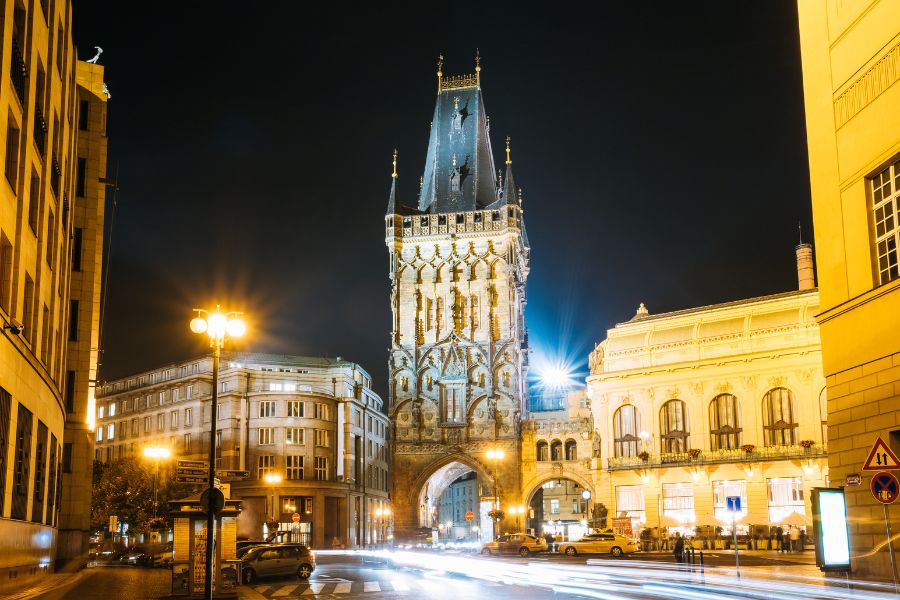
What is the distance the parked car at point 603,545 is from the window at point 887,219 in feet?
102

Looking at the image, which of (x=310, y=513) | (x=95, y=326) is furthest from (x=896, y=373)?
(x=310, y=513)

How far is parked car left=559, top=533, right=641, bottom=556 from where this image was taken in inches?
2019

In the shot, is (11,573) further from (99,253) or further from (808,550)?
(808,550)

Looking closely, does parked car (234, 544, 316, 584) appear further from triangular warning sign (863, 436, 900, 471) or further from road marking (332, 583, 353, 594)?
triangular warning sign (863, 436, 900, 471)

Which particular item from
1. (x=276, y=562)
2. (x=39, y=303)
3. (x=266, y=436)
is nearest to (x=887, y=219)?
(x=39, y=303)

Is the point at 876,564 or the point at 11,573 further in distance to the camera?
the point at 11,573

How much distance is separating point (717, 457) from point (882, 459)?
49.6 meters

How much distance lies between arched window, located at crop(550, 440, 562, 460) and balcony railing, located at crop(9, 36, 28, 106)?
6266cm

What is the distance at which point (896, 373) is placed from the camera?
2188 cm

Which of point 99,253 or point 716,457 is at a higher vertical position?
point 99,253

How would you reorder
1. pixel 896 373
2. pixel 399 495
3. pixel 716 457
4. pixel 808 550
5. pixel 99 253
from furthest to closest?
pixel 399 495
pixel 716 457
pixel 808 550
pixel 99 253
pixel 896 373

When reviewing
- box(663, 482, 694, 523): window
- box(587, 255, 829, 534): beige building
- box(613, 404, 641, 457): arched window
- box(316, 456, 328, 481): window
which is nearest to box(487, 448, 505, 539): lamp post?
box(587, 255, 829, 534): beige building

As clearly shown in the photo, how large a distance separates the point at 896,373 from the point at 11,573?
22057 mm

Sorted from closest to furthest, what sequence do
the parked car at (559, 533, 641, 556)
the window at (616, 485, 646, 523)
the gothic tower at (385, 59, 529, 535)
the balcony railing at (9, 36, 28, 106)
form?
1. the balcony railing at (9, 36, 28, 106)
2. the parked car at (559, 533, 641, 556)
3. the window at (616, 485, 646, 523)
4. the gothic tower at (385, 59, 529, 535)
